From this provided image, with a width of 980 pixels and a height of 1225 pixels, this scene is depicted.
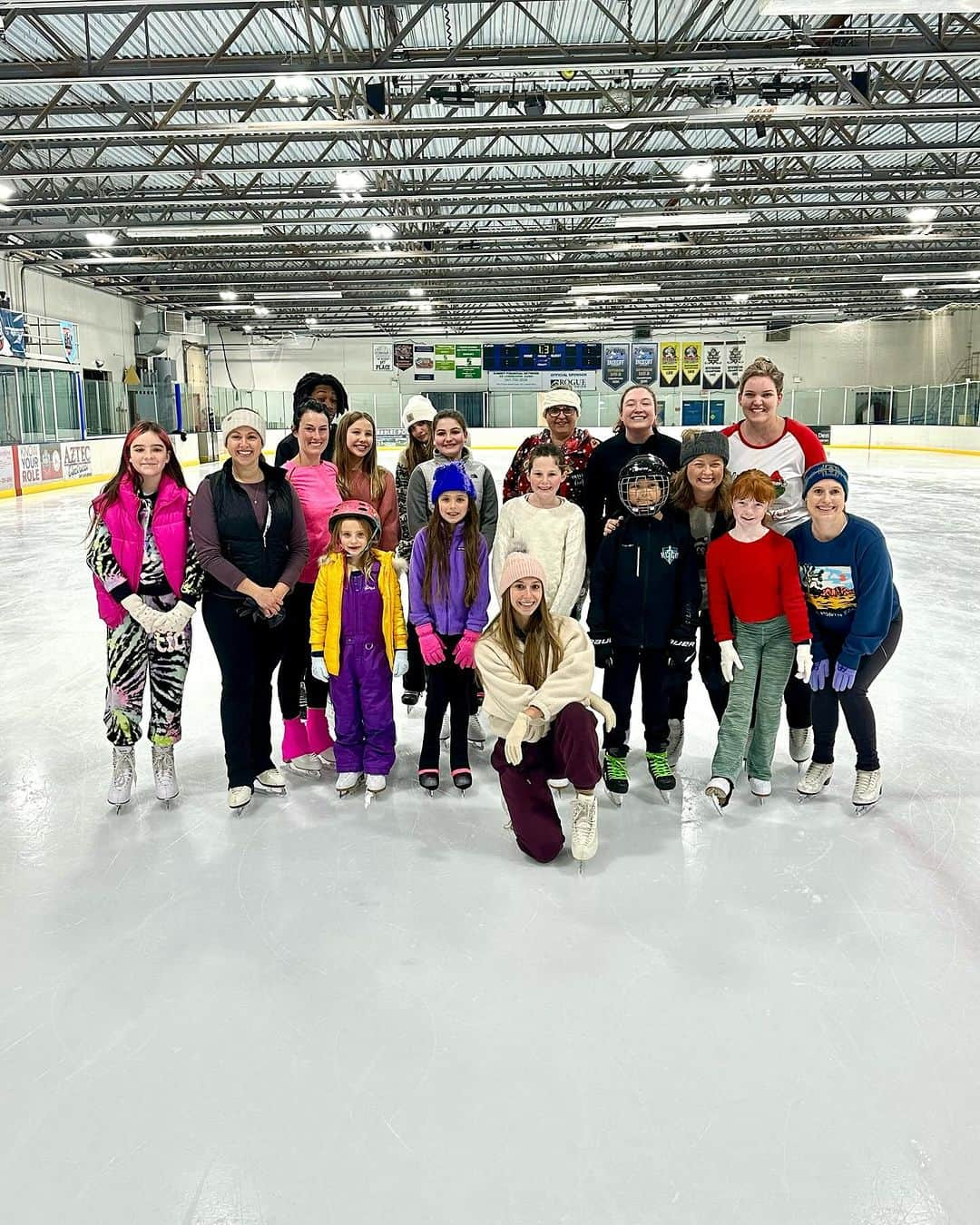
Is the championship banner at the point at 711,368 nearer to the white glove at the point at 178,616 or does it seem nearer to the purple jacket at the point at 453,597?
the purple jacket at the point at 453,597

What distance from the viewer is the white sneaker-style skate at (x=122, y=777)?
344cm

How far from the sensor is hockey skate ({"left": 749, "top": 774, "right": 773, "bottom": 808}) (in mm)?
3449

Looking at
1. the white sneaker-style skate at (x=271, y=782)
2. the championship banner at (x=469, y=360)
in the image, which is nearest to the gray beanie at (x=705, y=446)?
the white sneaker-style skate at (x=271, y=782)

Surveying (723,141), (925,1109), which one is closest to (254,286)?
(723,141)

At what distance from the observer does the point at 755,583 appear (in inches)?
129

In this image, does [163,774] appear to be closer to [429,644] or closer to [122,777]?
[122,777]

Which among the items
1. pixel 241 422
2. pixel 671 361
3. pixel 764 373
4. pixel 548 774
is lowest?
pixel 548 774

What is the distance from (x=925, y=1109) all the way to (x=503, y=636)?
5.50 ft

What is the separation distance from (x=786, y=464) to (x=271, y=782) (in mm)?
2211

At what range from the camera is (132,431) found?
3.25 m

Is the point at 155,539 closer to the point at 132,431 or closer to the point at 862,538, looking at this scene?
the point at 132,431

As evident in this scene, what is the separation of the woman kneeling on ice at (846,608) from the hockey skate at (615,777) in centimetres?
71

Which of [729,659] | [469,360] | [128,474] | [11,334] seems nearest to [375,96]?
[128,474]

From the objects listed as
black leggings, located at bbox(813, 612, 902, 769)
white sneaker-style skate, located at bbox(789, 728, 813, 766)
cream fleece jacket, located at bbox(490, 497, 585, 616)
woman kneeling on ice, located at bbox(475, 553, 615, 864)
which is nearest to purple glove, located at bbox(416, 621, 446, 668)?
cream fleece jacket, located at bbox(490, 497, 585, 616)
